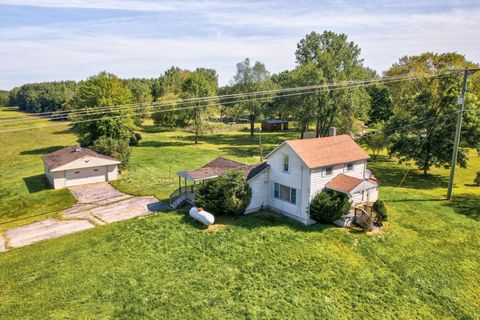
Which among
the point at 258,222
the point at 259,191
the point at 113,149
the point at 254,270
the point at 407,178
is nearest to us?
the point at 254,270

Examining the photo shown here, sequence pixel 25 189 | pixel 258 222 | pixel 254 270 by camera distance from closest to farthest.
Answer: pixel 254 270
pixel 258 222
pixel 25 189

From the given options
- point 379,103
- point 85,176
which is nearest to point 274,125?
point 379,103

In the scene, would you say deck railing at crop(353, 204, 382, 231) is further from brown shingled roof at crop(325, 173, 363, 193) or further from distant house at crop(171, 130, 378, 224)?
brown shingled roof at crop(325, 173, 363, 193)

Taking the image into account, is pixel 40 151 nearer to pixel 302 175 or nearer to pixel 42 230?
pixel 42 230

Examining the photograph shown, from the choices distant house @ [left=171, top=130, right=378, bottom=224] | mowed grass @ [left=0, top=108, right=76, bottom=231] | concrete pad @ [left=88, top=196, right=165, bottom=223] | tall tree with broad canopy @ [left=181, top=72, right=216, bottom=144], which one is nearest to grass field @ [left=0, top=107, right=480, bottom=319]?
mowed grass @ [left=0, top=108, right=76, bottom=231]

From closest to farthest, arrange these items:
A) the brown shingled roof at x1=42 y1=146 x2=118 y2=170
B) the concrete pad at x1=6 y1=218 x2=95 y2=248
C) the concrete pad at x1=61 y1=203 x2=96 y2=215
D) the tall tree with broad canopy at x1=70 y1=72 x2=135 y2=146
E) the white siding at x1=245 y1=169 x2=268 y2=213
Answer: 1. the concrete pad at x1=6 y1=218 x2=95 y2=248
2. the white siding at x1=245 y1=169 x2=268 y2=213
3. the concrete pad at x1=61 y1=203 x2=96 y2=215
4. the brown shingled roof at x1=42 y1=146 x2=118 y2=170
5. the tall tree with broad canopy at x1=70 y1=72 x2=135 y2=146

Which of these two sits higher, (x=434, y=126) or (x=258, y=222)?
(x=434, y=126)
